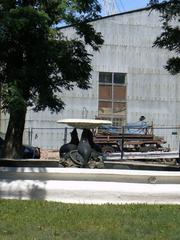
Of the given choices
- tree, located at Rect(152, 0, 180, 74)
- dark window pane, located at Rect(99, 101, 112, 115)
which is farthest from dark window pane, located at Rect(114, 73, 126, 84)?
tree, located at Rect(152, 0, 180, 74)

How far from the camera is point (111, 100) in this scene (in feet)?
152

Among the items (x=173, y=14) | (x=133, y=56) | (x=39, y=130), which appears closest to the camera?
(x=173, y=14)

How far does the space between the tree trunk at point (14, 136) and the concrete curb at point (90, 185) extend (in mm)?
3761

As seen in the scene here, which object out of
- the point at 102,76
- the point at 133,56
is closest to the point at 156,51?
the point at 133,56

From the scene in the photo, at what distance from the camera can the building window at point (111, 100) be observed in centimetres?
4633

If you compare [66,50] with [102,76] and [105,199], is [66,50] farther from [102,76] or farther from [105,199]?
[102,76]

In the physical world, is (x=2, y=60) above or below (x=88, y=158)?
above

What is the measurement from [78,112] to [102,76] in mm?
3706

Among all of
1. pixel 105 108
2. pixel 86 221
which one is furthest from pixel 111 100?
pixel 86 221

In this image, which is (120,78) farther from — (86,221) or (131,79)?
(86,221)

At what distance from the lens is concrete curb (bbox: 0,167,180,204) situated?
998 cm

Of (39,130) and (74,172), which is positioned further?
(39,130)

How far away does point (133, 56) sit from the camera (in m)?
47.1

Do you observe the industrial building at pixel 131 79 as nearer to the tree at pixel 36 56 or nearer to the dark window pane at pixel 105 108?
the dark window pane at pixel 105 108
